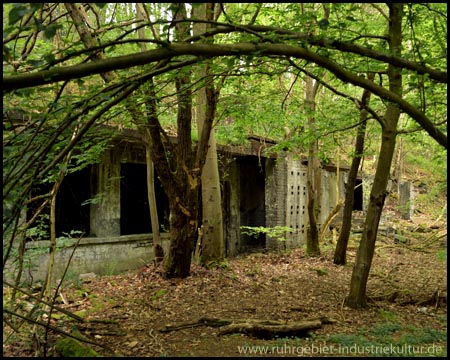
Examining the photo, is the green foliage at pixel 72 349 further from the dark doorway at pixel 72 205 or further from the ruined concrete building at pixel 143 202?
the dark doorway at pixel 72 205

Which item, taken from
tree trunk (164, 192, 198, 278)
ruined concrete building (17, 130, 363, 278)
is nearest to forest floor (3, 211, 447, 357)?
tree trunk (164, 192, 198, 278)

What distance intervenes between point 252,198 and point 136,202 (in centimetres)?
377

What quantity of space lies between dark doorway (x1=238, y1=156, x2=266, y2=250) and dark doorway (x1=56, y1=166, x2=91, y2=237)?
15.7 ft

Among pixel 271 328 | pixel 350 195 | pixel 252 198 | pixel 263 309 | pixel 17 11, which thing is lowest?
pixel 263 309

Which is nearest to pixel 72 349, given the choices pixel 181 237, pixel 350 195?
pixel 181 237

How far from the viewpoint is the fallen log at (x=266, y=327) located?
450 centimetres

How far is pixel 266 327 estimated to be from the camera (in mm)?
4539

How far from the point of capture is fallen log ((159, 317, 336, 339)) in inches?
177

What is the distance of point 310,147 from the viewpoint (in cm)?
987

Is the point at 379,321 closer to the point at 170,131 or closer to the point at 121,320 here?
the point at 121,320

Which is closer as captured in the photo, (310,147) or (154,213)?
(154,213)

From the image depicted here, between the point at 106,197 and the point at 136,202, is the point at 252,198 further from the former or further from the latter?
the point at 106,197

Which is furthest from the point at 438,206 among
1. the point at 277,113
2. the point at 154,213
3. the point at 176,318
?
the point at 176,318

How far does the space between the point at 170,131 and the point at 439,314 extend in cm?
719
